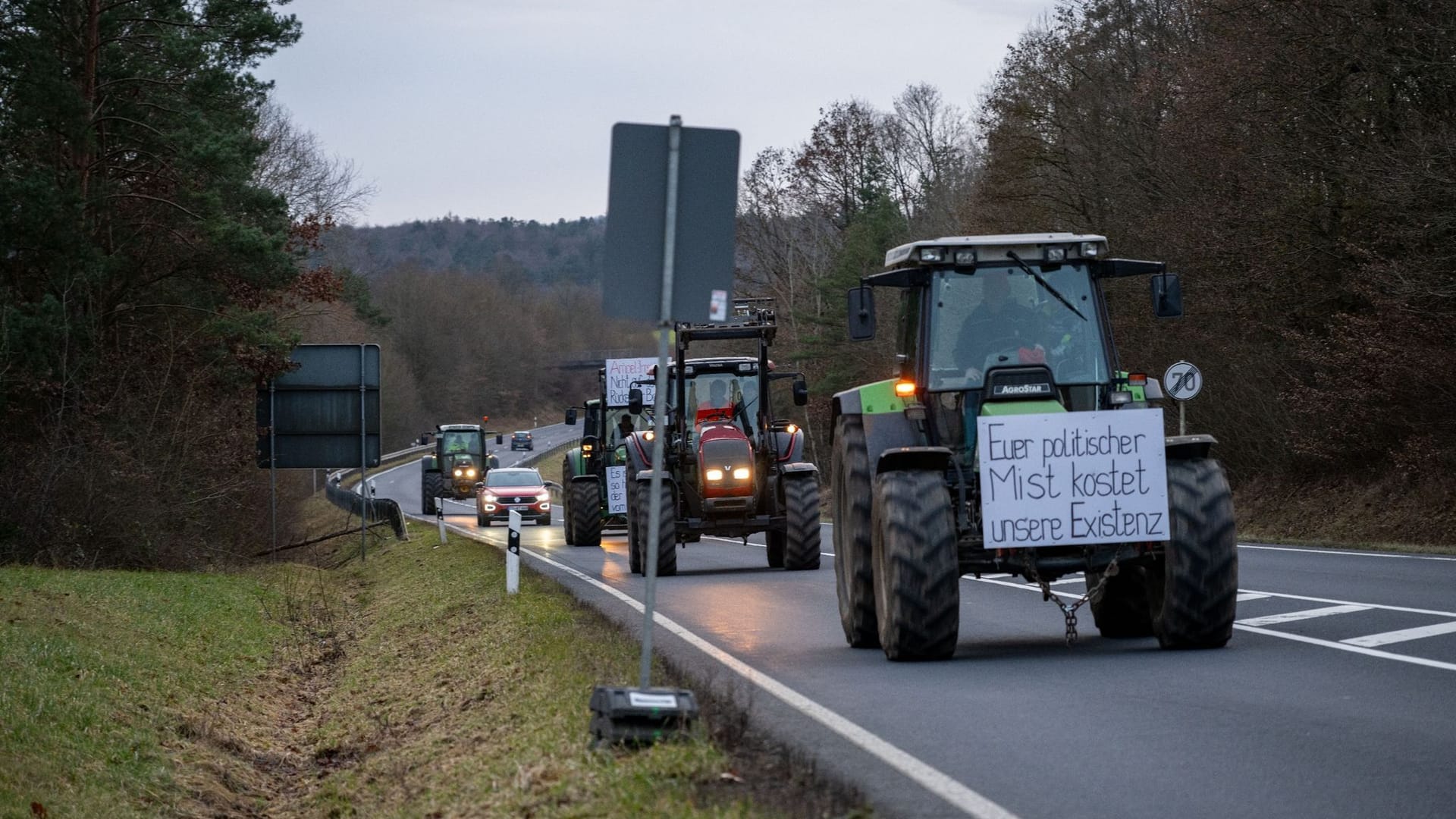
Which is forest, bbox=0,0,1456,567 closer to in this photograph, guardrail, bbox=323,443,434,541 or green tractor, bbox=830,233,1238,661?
guardrail, bbox=323,443,434,541

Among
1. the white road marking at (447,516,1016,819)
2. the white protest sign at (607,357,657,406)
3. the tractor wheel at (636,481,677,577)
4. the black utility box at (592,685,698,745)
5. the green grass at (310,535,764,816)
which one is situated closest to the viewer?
the white road marking at (447,516,1016,819)

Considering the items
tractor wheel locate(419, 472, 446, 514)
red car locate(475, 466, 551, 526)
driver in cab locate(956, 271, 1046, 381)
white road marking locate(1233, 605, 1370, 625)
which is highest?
driver in cab locate(956, 271, 1046, 381)

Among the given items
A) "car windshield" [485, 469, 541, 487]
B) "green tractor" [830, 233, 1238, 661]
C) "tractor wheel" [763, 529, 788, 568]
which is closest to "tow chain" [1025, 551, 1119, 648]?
"green tractor" [830, 233, 1238, 661]

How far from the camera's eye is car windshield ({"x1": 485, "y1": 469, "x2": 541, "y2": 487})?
50875 millimetres

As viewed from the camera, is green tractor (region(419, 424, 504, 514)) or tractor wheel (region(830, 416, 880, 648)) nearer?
tractor wheel (region(830, 416, 880, 648))

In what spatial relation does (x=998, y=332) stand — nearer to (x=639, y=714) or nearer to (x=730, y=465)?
(x=639, y=714)

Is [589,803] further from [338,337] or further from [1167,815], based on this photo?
[338,337]

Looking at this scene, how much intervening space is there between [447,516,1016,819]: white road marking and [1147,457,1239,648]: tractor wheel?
8.65ft

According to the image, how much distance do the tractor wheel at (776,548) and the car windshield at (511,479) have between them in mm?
26431

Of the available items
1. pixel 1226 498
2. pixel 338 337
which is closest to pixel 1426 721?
pixel 1226 498

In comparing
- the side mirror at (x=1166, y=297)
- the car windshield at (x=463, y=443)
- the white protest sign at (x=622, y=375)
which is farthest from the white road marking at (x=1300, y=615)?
the car windshield at (x=463, y=443)

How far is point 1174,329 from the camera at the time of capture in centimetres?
3556

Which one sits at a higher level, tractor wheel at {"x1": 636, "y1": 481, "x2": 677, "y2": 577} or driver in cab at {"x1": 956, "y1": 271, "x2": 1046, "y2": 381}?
driver in cab at {"x1": 956, "y1": 271, "x2": 1046, "y2": 381}

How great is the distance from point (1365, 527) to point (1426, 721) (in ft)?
69.1
